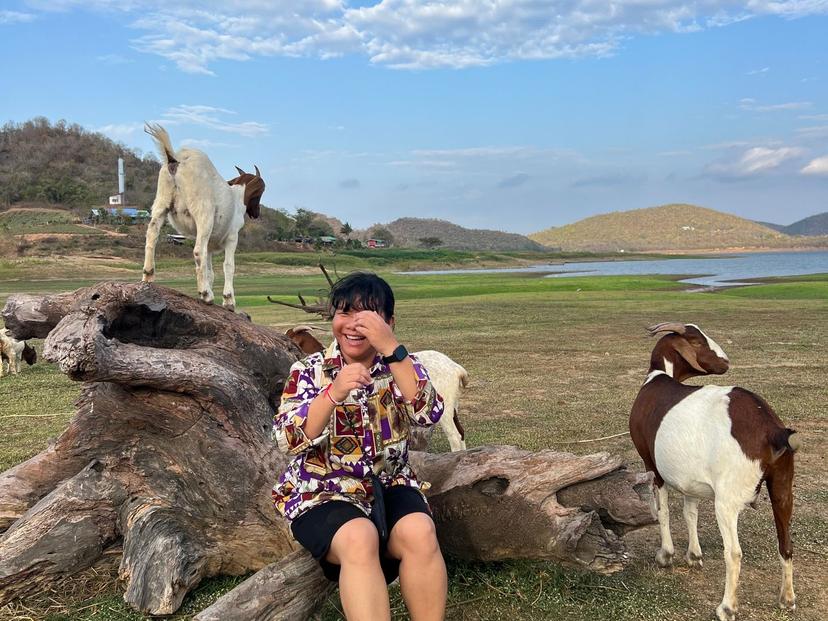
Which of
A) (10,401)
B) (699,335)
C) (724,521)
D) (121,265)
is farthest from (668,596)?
Result: (121,265)

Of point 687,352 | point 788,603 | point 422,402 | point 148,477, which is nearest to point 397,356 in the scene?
point 422,402

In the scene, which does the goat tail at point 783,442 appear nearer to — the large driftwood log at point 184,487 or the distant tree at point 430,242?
the large driftwood log at point 184,487

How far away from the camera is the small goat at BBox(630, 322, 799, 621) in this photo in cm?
427

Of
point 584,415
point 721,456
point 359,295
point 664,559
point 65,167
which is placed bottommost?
point 584,415

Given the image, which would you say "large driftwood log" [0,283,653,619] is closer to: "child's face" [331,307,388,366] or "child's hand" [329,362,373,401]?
"child's face" [331,307,388,366]

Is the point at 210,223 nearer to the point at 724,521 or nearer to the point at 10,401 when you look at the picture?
the point at 724,521

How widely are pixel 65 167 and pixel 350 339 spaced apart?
149 m

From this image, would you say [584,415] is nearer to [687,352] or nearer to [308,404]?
[687,352]

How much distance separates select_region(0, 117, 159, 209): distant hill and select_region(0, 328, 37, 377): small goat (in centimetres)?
10976

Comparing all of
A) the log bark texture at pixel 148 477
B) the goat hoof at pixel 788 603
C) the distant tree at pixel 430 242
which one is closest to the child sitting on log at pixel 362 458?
the log bark texture at pixel 148 477

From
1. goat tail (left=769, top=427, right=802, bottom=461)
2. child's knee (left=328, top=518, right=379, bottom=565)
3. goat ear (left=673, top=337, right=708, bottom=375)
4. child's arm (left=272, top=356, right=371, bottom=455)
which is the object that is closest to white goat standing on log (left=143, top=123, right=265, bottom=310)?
child's arm (left=272, top=356, right=371, bottom=455)

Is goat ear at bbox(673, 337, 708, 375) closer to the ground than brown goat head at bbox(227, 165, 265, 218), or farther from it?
closer to the ground

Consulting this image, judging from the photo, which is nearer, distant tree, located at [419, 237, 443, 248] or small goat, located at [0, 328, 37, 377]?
small goat, located at [0, 328, 37, 377]

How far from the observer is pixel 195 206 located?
6.59 meters
